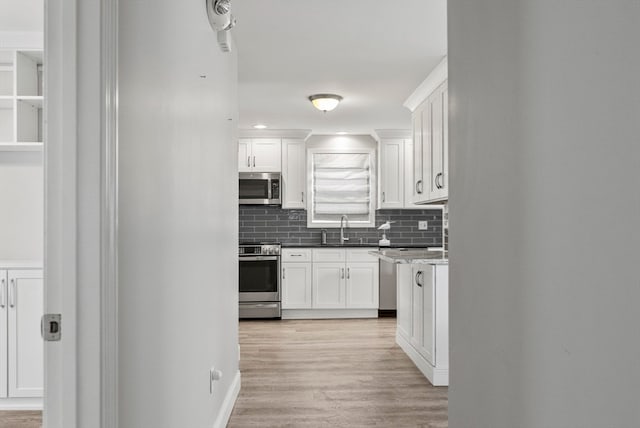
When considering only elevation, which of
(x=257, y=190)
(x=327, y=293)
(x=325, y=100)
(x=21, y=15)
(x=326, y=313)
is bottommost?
(x=326, y=313)

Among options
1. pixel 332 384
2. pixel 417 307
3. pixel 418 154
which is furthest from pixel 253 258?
pixel 332 384

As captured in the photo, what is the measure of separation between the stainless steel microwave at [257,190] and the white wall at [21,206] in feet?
10.5

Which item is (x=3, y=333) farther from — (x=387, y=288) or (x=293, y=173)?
(x=387, y=288)

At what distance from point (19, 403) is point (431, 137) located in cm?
353

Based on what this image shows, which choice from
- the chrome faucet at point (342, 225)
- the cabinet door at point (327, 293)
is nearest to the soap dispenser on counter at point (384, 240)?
the chrome faucet at point (342, 225)

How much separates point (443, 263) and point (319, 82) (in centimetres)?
191

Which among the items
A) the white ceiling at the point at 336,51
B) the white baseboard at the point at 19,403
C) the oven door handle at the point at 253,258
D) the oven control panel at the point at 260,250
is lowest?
the white baseboard at the point at 19,403

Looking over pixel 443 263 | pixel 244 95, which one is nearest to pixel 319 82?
pixel 244 95

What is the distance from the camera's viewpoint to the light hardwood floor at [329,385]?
3035 mm

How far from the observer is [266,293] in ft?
21.0

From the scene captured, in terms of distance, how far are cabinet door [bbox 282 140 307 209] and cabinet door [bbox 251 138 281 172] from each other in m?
0.09

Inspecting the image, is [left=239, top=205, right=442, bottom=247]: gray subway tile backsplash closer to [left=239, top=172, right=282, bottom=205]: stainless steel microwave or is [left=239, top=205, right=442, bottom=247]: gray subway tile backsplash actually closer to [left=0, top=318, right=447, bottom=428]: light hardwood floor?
[left=239, top=172, right=282, bottom=205]: stainless steel microwave

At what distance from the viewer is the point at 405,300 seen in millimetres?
4652

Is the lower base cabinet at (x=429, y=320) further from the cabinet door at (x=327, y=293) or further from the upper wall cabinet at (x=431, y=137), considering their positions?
the cabinet door at (x=327, y=293)
